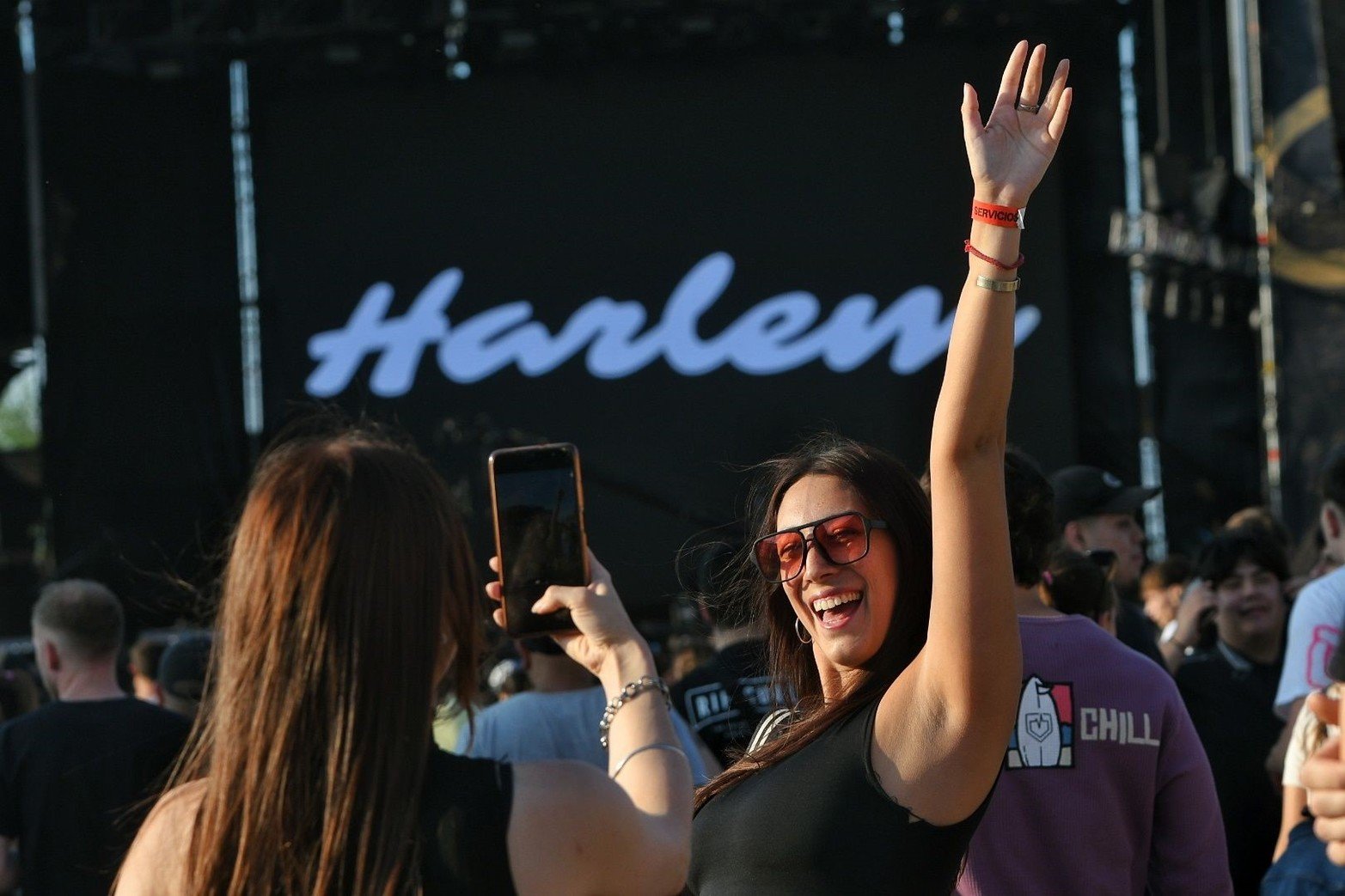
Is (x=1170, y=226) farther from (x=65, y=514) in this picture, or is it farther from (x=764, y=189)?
(x=65, y=514)

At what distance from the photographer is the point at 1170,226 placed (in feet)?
32.9

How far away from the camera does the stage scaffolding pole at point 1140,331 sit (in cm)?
1102

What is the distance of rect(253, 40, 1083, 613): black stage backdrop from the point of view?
11406mm

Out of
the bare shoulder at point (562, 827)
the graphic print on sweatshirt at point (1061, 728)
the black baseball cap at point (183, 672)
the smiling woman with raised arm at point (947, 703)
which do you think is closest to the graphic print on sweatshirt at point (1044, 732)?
the graphic print on sweatshirt at point (1061, 728)

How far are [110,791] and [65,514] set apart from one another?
843cm

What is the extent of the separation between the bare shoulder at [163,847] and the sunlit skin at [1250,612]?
150 inches

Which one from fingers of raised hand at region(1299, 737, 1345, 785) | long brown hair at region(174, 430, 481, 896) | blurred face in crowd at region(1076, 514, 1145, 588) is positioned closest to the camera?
fingers of raised hand at region(1299, 737, 1345, 785)

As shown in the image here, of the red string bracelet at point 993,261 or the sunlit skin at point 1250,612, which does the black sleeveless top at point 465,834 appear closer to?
the red string bracelet at point 993,261

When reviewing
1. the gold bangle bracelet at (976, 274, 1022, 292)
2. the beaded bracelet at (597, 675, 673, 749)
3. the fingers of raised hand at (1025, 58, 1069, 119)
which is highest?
the fingers of raised hand at (1025, 58, 1069, 119)

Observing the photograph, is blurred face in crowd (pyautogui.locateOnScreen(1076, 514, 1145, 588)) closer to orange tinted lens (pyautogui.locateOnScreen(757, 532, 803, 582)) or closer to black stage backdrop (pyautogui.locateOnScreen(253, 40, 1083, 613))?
orange tinted lens (pyautogui.locateOnScreen(757, 532, 803, 582))

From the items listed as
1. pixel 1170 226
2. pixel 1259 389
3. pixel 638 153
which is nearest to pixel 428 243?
pixel 638 153

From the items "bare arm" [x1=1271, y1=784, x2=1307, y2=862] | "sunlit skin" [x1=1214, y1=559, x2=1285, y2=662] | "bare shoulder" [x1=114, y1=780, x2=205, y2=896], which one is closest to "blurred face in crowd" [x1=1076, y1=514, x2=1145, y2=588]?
"sunlit skin" [x1=1214, y1=559, x2=1285, y2=662]

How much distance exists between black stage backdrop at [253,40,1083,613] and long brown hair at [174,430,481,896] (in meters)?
A: 9.57

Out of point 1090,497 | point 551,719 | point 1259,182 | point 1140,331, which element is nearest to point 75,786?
point 551,719
